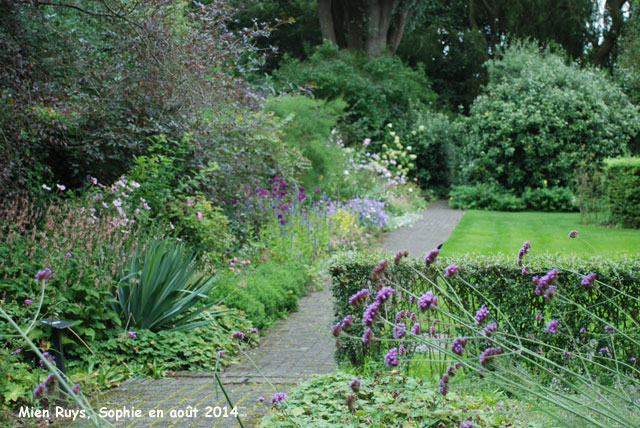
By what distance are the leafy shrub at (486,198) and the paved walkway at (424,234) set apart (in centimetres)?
100

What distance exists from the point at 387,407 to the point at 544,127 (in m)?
15.4

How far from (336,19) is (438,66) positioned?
25.9ft

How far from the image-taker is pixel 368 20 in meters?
21.8

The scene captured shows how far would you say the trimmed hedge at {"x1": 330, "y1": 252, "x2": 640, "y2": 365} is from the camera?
4.23 meters

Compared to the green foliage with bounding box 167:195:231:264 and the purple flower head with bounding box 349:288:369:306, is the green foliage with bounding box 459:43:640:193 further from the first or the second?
the purple flower head with bounding box 349:288:369:306

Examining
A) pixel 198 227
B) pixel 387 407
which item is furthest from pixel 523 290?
pixel 198 227

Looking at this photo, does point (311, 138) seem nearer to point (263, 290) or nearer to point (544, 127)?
point (263, 290)

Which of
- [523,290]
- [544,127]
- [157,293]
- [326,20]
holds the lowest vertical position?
[157,293]

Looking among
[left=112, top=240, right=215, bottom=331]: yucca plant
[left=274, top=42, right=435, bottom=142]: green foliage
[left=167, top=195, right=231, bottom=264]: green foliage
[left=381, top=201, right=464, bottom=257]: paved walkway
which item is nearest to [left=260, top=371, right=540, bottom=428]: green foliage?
[left=112, top=240, right=215, bottom=331]: yucca plant

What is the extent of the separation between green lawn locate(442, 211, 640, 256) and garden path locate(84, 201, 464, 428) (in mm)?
4121

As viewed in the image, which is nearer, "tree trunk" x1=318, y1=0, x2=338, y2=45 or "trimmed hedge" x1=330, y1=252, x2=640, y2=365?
"trimmed hedge" x1=330, y1=252, x2=640, y2=365

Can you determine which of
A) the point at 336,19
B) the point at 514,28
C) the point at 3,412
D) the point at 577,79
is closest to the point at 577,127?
the point at 577,79

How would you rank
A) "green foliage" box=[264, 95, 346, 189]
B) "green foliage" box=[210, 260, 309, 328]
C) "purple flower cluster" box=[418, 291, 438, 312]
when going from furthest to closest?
"green foliage" box=[264, 95, 346, 189] → "green foliage" box=[210, 260, 309, 328] → "purple flower cluster" box=[418, 291, 438, 312]

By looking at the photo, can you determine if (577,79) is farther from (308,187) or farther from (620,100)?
(308,187)
